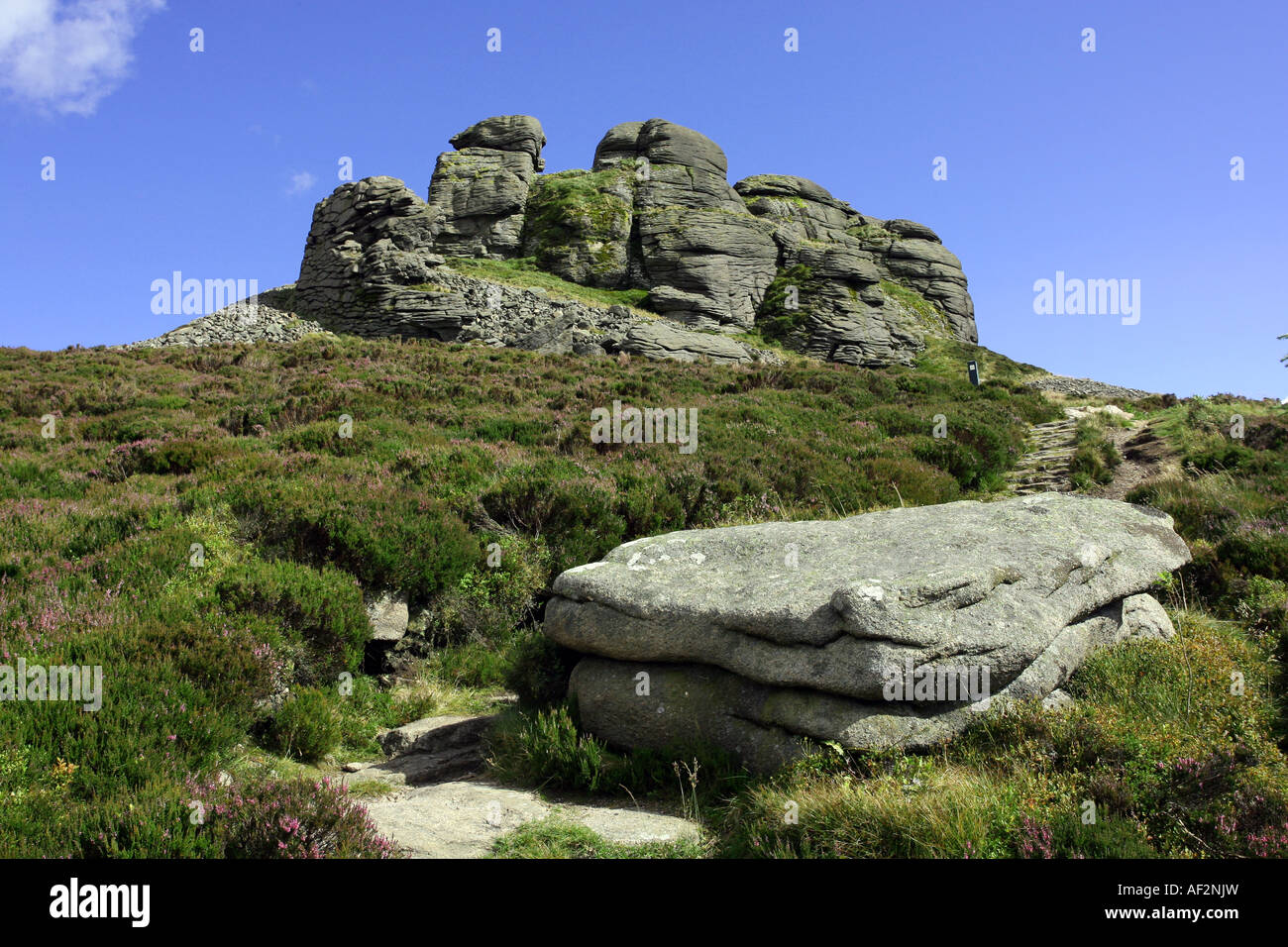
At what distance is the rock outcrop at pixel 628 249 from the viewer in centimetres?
4781

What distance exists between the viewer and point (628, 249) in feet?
207

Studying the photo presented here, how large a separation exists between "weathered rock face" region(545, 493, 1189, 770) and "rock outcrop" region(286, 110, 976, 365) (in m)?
35.3

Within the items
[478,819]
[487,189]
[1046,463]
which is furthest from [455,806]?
[487,189]

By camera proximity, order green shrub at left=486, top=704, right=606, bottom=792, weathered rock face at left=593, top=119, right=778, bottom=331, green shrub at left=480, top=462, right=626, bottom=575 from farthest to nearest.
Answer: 1. weathered rock face at left=593, top=119, right=778, bottom=331
2. green shrub at left=480, top=462, right=626, bottom=575
3. green shrub at left=486, top=704, right=606, bottom=792

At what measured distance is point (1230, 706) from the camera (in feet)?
19.5

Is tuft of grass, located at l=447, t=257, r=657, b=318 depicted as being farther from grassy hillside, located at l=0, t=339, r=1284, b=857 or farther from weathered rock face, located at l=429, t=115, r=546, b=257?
grassy hillside, located at l=0, t=339, r=1284, b=857

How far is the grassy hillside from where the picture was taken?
182 inches

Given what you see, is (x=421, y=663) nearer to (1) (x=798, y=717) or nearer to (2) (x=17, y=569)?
(2) (x=17, y=569)

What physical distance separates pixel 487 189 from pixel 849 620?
218 ft
